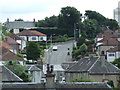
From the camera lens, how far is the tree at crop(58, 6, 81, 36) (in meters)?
143

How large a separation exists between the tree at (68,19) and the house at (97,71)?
85726 mm

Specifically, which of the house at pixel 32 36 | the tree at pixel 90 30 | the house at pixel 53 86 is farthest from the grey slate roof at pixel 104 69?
the house at pixel 32 36

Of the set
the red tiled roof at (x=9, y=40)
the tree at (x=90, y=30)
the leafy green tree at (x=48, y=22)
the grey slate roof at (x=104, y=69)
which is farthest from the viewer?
the leafy green tree at (x=48, y=22)

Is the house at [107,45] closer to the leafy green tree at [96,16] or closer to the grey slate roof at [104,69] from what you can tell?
the grey slate roof at [104,69]

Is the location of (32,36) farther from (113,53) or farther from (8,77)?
(8,77)

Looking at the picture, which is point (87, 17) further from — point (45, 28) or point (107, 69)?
point (107, 69)

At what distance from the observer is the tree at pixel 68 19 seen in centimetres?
14288

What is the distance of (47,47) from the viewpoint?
116m

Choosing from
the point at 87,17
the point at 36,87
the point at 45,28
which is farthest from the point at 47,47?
the point at 36,87

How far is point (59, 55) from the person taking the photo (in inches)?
4188

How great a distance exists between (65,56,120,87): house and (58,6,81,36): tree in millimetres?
85726

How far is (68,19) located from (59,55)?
1482 inches

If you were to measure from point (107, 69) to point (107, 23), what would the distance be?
336 ft

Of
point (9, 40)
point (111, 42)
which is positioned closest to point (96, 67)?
point (111, 42)
